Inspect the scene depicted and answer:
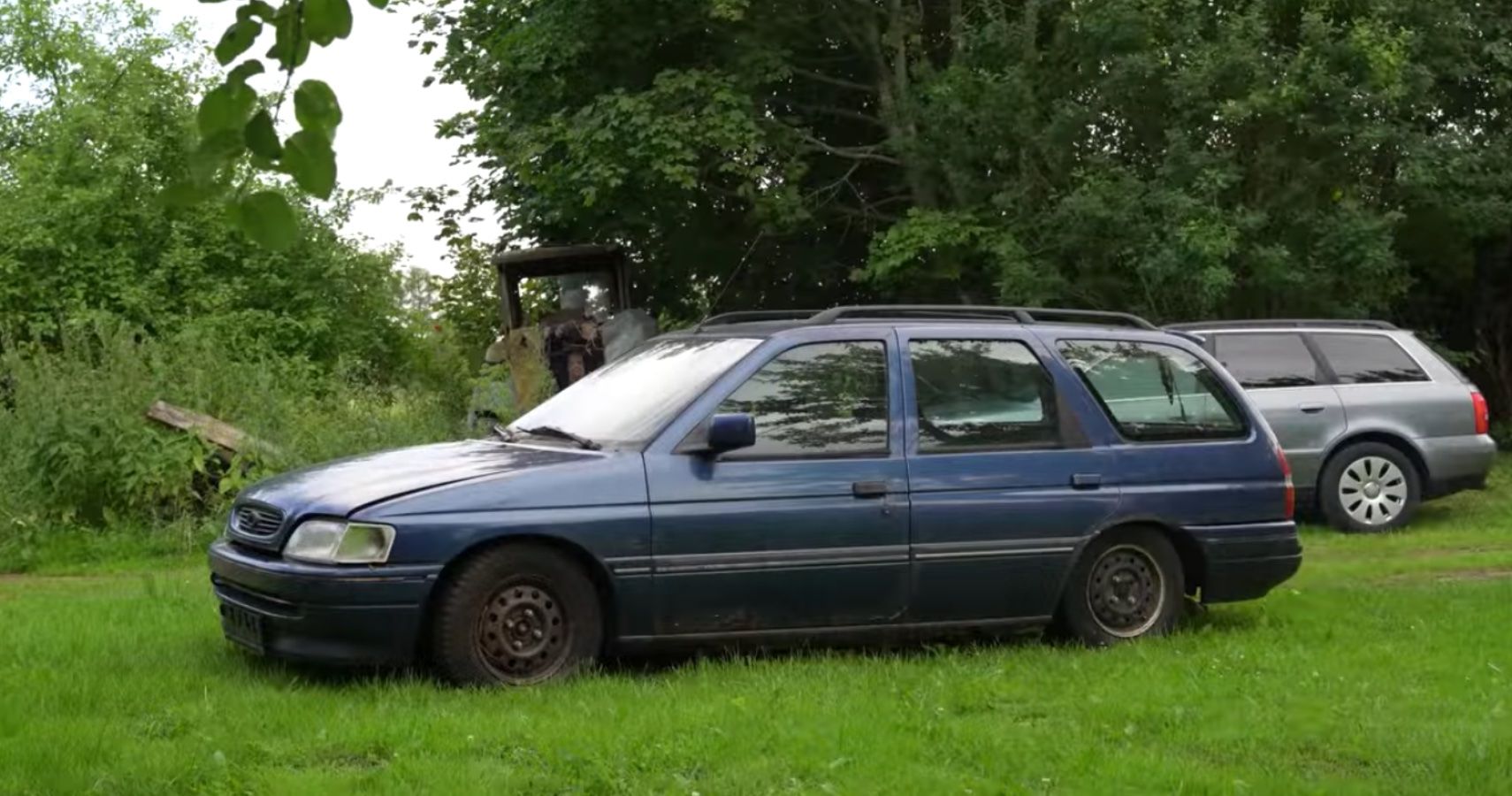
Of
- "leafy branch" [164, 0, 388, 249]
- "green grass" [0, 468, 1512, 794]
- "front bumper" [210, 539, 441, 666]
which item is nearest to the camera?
"leafy branch" [164, 0, 388, 249]

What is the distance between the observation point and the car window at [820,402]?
7488 mm

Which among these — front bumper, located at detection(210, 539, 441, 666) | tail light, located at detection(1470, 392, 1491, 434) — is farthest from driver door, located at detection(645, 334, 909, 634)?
tail light, located at detection(1470, 392, 1491, 434)

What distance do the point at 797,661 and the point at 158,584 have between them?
16.0 feet

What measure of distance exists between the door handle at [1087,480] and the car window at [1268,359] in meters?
6.35

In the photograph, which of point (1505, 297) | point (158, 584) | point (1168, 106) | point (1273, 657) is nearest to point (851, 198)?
point (1168, 106)

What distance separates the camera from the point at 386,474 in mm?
7094

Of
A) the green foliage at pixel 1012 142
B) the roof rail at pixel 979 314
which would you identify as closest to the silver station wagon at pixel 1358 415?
the green foliage at pixel 1012 142

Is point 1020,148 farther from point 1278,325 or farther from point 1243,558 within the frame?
point 1243,558

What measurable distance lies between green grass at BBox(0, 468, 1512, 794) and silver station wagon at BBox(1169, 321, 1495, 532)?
5321 mm

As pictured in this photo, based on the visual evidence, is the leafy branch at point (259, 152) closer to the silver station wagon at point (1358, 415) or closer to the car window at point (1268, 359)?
the silver station wagon at point (1358, 415)

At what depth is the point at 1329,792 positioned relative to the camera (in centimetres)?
529

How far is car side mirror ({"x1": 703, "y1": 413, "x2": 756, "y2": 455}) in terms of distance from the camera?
711 cm

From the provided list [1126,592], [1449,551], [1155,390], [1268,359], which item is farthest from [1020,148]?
[1126,592]

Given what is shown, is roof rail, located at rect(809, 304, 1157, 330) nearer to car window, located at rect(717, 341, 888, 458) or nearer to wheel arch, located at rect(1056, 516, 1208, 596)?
car window, located at rect(717, 341, 888, 458)
